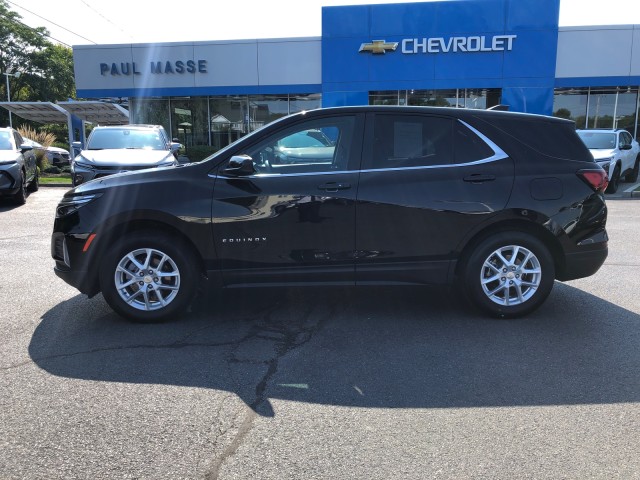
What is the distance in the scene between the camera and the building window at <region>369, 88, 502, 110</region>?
68.8 ft

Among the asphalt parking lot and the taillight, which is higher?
the taillight

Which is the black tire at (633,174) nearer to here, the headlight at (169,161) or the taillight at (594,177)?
the taillight at (594,177)

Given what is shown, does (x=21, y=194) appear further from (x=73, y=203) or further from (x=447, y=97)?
(x=447, y=97)

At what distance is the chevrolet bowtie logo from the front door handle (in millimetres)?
17625

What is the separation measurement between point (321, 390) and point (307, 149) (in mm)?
2246

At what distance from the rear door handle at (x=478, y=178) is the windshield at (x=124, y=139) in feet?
27.2

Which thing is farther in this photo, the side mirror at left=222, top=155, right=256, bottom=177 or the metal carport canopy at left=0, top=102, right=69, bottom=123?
the metal carport canopy at left=0, top=102, right=69, bottom=123

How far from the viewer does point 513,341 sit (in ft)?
14.1

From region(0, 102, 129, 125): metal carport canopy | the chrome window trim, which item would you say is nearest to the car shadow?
the chrome window trim

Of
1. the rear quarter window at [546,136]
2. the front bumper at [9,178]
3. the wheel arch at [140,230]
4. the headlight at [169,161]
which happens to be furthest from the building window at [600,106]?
the wheel arch at [140,230]

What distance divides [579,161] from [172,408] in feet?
13.3

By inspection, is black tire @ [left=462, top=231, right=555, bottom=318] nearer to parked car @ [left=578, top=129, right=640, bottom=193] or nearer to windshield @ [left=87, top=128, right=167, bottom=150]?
windshield @ [left=87, top=128, right=167, bottom=150]

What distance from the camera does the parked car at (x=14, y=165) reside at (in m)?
11.5

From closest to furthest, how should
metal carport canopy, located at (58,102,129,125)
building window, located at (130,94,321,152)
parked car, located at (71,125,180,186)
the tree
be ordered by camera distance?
1. parked car, located at (71,125,180,186)
2. building window, located at (130,94,321,152)
3. metal carport canopy, located at (58,102,129,125)
4. the tree
